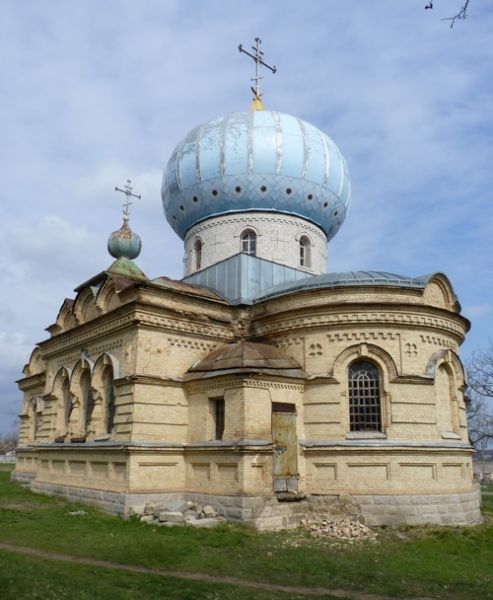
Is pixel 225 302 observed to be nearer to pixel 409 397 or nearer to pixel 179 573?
pixel 409 397

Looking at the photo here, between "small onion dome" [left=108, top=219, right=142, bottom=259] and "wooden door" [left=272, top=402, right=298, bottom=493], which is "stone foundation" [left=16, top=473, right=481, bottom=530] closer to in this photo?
"wooden door" [left=272, top=402, right=298, bottom=493]

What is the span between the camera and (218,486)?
13.2 m

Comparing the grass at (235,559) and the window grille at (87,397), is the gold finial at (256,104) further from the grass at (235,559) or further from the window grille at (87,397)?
the grass at (235,559)

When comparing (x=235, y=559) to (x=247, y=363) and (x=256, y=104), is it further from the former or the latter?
(x=256, y=104)

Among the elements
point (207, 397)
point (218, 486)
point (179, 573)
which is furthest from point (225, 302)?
point (179, 573)

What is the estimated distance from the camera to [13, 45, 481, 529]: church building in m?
13.3

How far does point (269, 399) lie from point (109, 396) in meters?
4.80

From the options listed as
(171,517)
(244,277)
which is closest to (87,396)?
(244,277)

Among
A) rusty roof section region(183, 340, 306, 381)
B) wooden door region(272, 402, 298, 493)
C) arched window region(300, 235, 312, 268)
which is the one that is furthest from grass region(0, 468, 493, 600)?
arched window region(300, 235, 312, 268)

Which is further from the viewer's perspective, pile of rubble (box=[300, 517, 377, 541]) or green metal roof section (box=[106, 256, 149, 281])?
green metal roof section (box=[106, 256, 149, 281])

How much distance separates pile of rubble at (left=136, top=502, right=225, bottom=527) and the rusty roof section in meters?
2.99

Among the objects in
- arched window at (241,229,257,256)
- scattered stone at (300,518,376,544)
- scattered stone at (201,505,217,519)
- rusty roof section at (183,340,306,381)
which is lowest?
scattered stone at (300,518,376,544)

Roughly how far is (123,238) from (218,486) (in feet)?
34.1

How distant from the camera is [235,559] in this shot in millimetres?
9469
